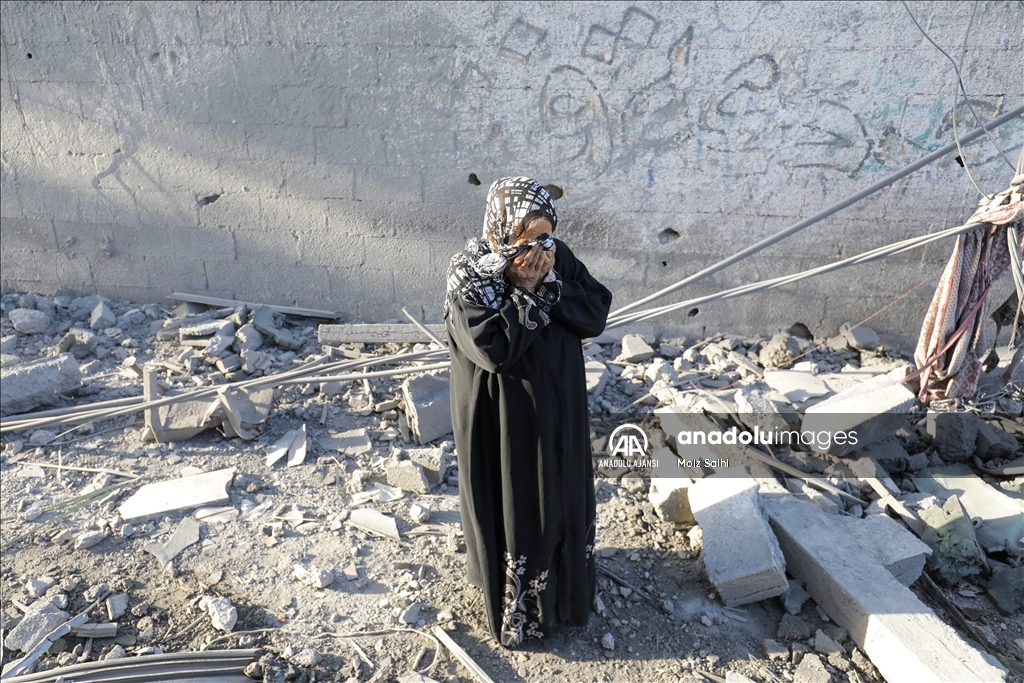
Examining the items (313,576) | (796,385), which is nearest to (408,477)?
(313,576)

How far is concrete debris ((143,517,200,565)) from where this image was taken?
3295 millimetres

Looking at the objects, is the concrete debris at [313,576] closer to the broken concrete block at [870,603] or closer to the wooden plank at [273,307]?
the broken concrete block at [870,603]

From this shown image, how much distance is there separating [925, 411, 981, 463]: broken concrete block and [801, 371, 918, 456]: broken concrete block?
29cm

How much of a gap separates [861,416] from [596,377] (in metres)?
1.63

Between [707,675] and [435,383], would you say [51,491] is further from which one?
[707,675]

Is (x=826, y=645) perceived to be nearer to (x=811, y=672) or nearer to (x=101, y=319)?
(x=811, y=672)

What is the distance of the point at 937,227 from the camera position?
499 centimetres

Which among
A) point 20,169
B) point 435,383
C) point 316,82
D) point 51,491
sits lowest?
point 51,491

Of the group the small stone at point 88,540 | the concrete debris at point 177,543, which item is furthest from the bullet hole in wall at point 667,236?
the small stone at point 88,540

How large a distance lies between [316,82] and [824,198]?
3.75 m

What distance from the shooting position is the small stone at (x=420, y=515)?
11.6ft

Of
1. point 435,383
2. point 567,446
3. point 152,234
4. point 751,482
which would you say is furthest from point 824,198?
point 152,234

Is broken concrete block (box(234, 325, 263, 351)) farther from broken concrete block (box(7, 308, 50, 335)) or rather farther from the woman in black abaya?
the woman in black abaya

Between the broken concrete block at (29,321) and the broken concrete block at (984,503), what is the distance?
6243 millimetres
